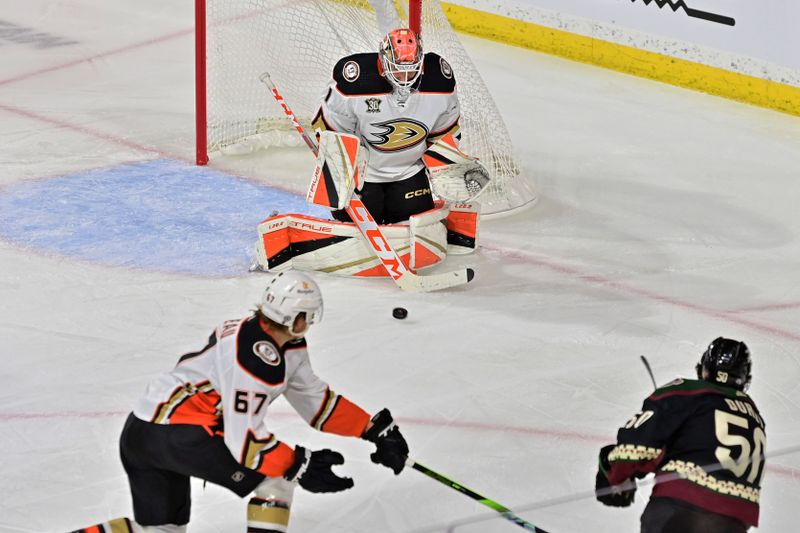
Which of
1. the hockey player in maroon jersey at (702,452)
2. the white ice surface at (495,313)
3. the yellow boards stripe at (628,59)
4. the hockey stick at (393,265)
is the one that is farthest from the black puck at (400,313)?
the yellow boards stripe at (628,59)

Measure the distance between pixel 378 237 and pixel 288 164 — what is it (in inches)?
57.0

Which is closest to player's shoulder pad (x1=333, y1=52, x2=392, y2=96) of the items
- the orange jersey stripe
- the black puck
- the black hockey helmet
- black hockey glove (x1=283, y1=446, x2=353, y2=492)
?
the black puck

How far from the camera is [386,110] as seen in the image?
4.99 metres

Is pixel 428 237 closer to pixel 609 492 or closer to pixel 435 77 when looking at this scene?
pixel 435 77

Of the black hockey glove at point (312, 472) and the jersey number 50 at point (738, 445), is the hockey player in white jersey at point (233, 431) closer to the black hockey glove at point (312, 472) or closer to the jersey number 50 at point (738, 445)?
the black hockey glove at point (312, 472)

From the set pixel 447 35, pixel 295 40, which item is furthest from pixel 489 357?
pixel 295 40

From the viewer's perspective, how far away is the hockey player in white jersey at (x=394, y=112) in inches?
193

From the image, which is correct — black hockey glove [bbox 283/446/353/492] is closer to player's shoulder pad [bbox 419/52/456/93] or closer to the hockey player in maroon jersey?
the hockey player in maroon jersey

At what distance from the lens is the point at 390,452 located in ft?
10.0

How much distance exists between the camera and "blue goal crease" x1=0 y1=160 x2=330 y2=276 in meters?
5.28

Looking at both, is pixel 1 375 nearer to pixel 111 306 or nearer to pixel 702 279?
pixel 111 306

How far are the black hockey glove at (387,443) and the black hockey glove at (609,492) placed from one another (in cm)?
43

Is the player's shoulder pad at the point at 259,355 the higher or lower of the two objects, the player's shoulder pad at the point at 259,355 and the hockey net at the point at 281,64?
the higher

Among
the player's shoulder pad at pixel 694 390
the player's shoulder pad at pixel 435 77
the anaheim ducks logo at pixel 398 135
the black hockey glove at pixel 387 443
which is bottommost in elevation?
the anaheim ducks logo at pixel 398 135
